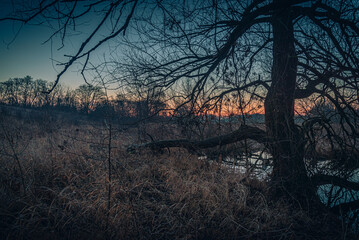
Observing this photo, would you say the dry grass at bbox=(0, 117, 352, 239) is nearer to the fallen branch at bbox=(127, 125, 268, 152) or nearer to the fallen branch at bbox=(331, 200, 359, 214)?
the fallen branch at bbox=(331, 200, 359, 214)

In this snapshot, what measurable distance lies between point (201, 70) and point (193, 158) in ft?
9.77

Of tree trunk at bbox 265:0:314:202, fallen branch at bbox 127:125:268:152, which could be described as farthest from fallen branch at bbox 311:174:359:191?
fallen branch at bbox 127:125:268:152

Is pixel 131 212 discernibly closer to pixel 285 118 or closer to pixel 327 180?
pixel 285 118

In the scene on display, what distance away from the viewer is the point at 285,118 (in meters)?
2.63

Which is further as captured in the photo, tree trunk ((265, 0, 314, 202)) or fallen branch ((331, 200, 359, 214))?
fallen branch ((331, 200, 359, 214))

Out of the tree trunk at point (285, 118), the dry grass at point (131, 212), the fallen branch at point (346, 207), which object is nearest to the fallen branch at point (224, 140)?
the tree trunk at point (285, 118)

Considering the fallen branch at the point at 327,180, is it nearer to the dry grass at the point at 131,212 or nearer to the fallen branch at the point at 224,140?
the dry grass at the point at 131,212

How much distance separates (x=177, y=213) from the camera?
8.05 feet

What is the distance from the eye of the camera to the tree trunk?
2.62 metres

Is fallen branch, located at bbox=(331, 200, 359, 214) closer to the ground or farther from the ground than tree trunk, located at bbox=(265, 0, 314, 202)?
closer to the ground

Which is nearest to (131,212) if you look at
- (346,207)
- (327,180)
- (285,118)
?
(285,118)

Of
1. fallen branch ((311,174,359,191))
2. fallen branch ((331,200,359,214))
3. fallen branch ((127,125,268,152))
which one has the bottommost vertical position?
fallen branch ((331,200,359,214))

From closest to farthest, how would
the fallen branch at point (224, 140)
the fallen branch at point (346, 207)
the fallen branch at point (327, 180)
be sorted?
the fallen branch at point (327, 180) < the fallen branch at point (346, 207) < the fallen branch at point (224, 140)

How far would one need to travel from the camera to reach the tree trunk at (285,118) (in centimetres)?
262
